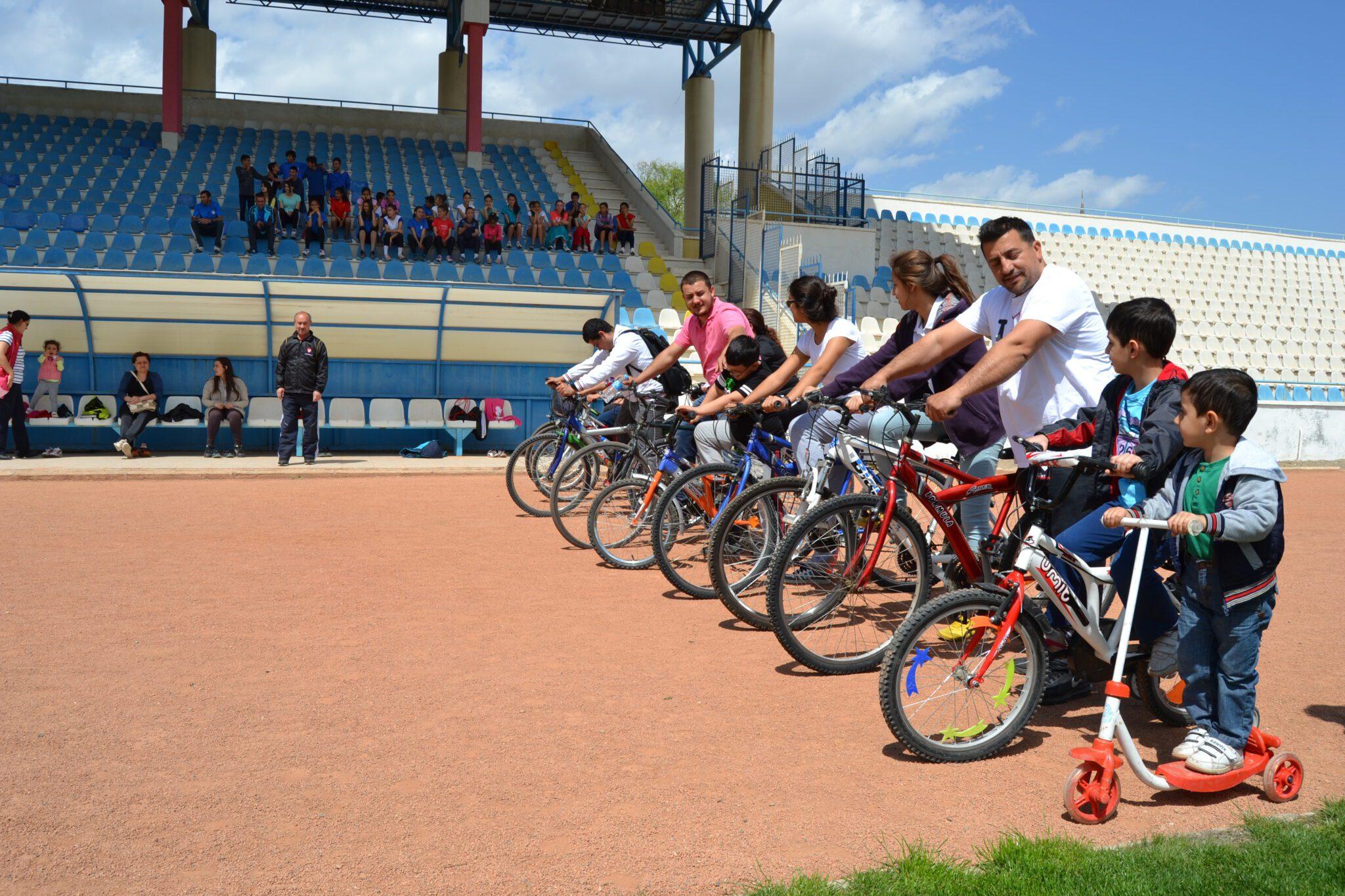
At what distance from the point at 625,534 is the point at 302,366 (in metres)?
7.43

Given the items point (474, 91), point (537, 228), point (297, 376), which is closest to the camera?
point (297, 376)

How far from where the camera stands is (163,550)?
25.1 ft

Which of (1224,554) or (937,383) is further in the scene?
(937,383)

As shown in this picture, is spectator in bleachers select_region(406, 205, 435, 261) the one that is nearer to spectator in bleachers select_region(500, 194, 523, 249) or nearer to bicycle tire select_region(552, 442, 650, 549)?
spectator in bleachers select_region(500, 194, 523, 249)

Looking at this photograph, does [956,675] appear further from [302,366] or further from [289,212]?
[289,212]

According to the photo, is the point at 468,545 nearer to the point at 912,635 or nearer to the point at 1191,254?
the point at 912,635

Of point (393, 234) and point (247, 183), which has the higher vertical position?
point (247, 183)

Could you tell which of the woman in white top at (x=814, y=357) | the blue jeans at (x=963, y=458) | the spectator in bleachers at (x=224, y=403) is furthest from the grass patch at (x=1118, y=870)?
the spectator in bleachers at (x=224, y=403)

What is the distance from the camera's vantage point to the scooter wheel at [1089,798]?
11.0 feet

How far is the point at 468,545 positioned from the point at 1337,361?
89.1ft

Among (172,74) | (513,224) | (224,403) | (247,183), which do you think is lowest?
(224,403)

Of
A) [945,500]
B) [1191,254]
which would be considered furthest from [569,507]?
[1191,254]

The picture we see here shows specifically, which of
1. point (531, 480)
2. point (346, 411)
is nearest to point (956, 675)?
point (531, 480)

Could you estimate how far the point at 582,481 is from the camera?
8203mm
